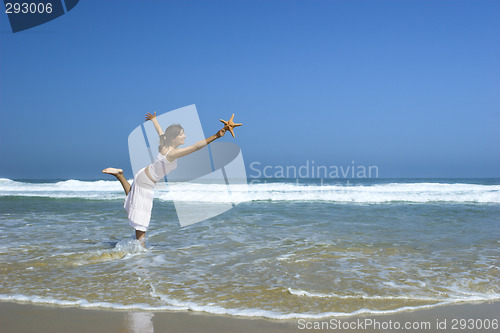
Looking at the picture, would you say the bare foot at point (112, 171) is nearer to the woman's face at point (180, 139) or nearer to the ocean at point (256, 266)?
the woman's face at point (180, 139)

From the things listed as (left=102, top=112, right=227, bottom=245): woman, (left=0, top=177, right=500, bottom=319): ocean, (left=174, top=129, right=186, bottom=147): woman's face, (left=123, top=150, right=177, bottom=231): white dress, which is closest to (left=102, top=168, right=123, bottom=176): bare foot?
(left=102, top=112, right=227, bottom=245): woman

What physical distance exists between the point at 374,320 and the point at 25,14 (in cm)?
1083

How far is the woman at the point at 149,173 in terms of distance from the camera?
561 cm

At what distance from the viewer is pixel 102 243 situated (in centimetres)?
693

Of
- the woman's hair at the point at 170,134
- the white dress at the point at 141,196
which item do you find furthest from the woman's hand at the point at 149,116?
the white dress at the point at 141,196

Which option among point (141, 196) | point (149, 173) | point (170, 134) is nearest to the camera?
point (170, 134)

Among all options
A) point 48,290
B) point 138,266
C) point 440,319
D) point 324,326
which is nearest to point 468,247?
point 440,319

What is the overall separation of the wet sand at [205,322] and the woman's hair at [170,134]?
2.69 metres

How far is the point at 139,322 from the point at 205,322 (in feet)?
1.83

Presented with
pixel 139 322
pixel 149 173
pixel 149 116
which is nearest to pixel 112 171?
pixel 149 173

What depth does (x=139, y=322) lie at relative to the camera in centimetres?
324

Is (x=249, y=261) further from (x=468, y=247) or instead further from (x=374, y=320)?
(x=468, y=247)

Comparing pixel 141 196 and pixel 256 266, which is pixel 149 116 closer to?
pixel 141 196

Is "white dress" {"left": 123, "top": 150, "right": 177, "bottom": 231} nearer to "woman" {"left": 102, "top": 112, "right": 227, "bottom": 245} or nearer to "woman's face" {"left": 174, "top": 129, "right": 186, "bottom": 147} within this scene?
"woman" {"left": 102, "top": 112, "right": 227, "bottom": 245}
